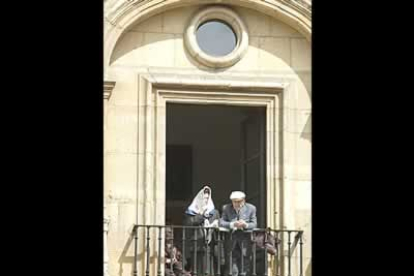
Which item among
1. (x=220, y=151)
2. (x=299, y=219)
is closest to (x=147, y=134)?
(x=299, y=219)

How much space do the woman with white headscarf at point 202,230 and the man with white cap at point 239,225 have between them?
0.42 feet

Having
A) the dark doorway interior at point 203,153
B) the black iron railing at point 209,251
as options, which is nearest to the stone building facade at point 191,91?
the black iron railing at point 209,251

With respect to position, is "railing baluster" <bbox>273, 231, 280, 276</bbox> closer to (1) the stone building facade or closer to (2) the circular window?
(1) the stone building facade

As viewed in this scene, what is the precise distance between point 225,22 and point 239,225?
1847 millimetres

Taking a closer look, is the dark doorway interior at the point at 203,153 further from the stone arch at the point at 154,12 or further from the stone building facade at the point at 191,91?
the stone arch at the point at 154,12

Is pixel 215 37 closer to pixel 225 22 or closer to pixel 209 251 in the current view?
pixel 225 22

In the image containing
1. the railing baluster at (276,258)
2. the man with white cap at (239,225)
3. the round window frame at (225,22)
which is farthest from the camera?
the railing baluster at (276,258)

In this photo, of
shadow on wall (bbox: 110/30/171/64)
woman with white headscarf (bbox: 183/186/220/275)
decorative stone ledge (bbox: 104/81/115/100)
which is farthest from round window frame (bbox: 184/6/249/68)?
woman with white headscarf (bbox: 183/186/220/275)

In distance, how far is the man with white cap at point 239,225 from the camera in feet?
48.0

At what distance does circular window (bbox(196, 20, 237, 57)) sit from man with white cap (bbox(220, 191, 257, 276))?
1341 millimetres

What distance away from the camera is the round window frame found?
1509cm
